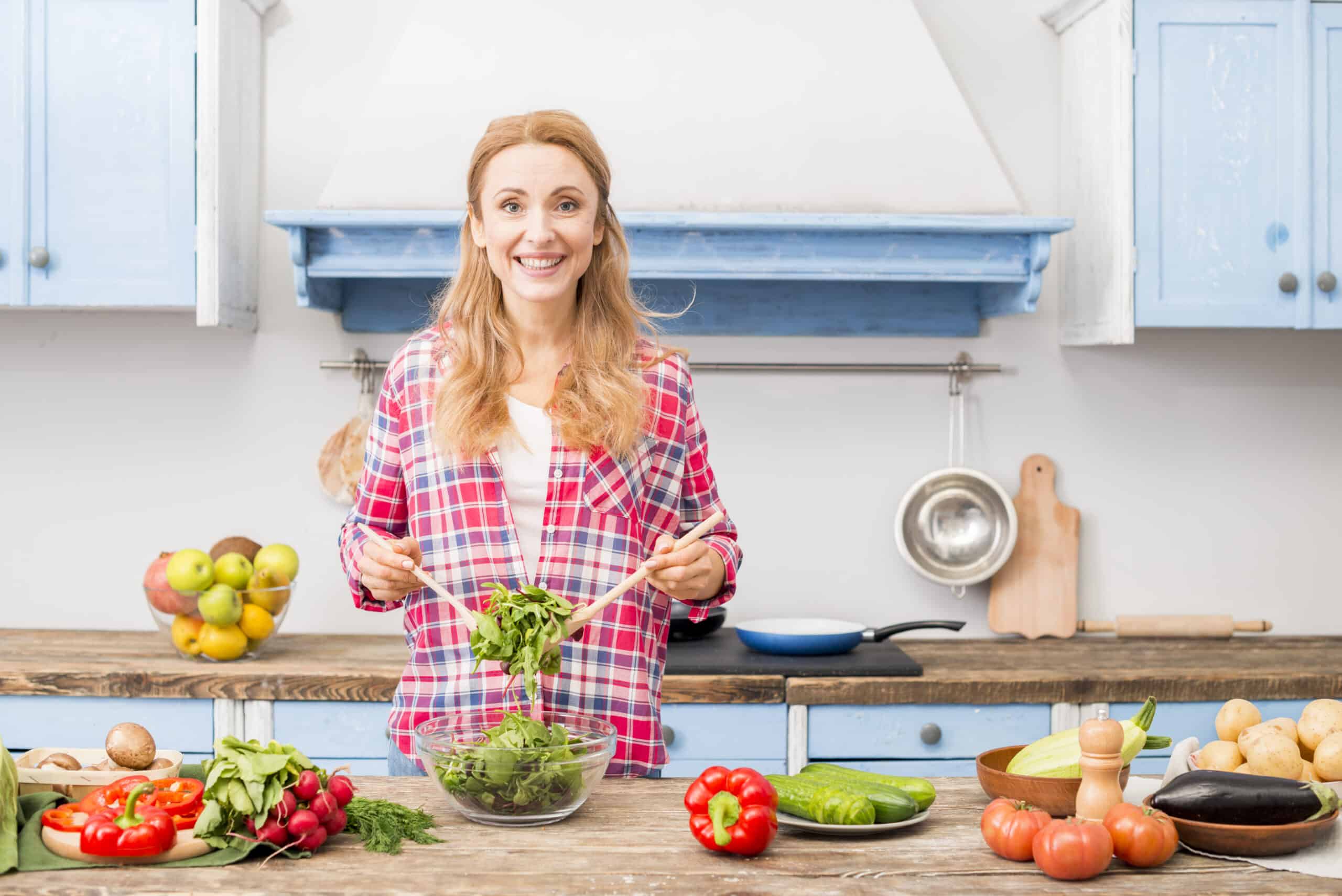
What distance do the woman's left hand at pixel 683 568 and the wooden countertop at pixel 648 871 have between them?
0.30m

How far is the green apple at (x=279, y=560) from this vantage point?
271 centimetres

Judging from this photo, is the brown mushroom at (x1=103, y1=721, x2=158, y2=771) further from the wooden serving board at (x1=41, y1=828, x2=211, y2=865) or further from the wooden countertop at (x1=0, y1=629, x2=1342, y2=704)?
the wooden countertop at (x1=0, y1=629, x2=1342, y2=704)

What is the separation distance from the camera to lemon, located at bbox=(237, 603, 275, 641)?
2637 mm

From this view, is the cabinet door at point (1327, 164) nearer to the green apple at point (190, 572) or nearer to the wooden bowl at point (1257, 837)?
the wooden bowl at point (1257, 837)

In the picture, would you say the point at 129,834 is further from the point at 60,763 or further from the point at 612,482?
the point at 612,482

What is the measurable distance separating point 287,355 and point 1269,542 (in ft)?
8.69

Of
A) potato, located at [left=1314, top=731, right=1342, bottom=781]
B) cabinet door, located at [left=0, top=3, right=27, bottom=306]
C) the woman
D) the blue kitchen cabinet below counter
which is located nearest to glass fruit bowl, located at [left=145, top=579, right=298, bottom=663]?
the blue kitchen cabinet below counter

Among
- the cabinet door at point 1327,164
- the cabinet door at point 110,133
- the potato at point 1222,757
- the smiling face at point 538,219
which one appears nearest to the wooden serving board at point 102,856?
the smiling face at point 538,219

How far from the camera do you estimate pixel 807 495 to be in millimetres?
3199

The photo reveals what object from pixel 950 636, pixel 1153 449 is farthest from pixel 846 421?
pixel 1153 449

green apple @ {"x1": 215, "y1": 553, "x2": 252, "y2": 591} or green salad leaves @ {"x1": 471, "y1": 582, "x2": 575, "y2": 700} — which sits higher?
green salad leaves @ {"x1": 471, "y1": 582, "x2": 575, "y2": 700}

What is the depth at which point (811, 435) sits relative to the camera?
10.5 ft

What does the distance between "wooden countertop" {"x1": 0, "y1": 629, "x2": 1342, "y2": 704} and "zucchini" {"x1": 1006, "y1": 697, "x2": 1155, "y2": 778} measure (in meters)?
1.08

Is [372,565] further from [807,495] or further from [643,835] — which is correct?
[807,495]
